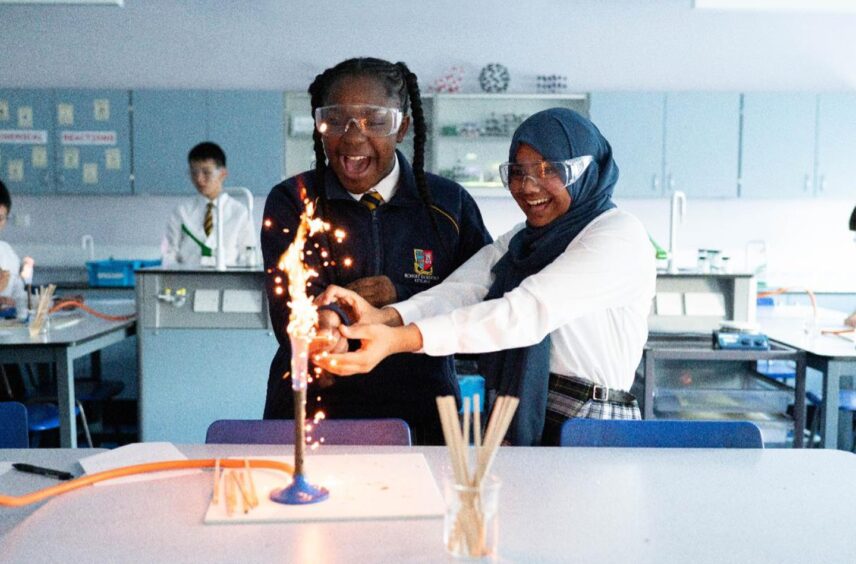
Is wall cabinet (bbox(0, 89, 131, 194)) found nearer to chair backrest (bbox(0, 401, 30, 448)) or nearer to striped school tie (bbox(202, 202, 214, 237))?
striped school tie (bbox(202, 202, 214, 237))

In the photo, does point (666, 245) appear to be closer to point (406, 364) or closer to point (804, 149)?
point (804, 149)

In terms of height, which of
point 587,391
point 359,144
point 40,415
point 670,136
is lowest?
point 40,415

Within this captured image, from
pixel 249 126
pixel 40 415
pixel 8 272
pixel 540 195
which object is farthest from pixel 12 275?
pixel 540 195

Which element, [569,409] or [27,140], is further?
[27,140]

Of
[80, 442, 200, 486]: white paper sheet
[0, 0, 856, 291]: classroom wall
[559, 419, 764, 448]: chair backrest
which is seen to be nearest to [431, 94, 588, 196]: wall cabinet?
[0, 0, 856, 291]: classroom wall

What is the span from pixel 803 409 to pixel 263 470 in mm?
2832

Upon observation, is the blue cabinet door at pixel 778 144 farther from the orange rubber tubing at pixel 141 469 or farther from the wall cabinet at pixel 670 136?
the orange rubber tubing at pixel 141 469

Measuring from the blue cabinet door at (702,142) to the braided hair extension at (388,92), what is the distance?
4.56 meters

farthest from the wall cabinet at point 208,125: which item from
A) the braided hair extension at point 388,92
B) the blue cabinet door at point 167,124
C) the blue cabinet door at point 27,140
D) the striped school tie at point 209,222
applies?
the braided hair extension at point 388,92

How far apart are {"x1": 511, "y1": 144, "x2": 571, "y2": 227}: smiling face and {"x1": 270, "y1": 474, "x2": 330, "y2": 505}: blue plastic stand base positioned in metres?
0.88

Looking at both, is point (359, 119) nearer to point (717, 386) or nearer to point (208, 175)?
point (717, 386)

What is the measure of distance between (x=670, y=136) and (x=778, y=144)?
89 centimetres

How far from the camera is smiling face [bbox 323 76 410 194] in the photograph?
181 centimetres

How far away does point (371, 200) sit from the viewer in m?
1.92
